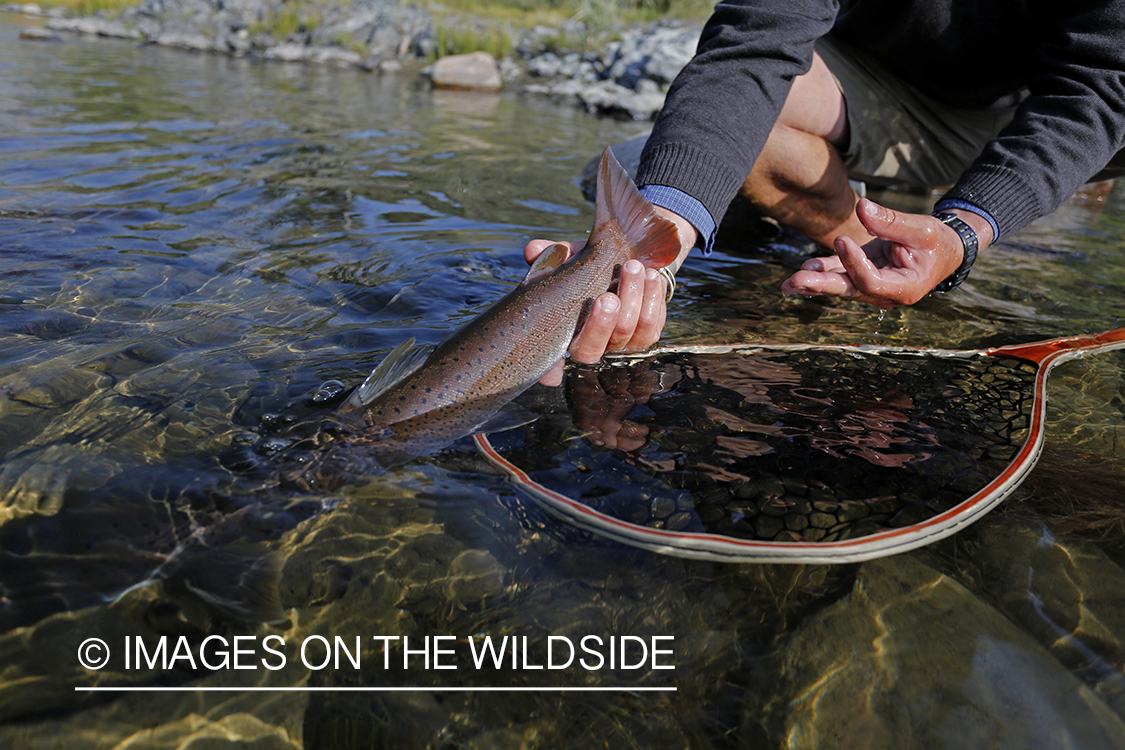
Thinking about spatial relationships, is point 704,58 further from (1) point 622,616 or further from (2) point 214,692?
(2) point 214,692

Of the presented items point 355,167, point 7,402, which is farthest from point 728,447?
point 355,167

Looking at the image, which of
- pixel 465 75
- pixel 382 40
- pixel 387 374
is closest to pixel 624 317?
pixel 387 374

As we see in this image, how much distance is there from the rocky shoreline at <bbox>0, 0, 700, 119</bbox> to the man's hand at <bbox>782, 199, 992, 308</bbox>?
33.2ft

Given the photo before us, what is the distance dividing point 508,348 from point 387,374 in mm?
406

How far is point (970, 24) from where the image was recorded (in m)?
3.18

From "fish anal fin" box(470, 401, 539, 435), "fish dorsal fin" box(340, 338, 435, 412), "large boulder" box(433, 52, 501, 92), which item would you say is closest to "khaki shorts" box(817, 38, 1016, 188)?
"fish anal fin" box(470, 401, 539, 435)

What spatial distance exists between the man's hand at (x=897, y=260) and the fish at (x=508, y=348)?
0.61m

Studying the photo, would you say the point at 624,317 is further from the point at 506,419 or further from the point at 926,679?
the point at 926,679

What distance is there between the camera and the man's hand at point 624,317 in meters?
2.28

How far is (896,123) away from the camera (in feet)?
12.6
